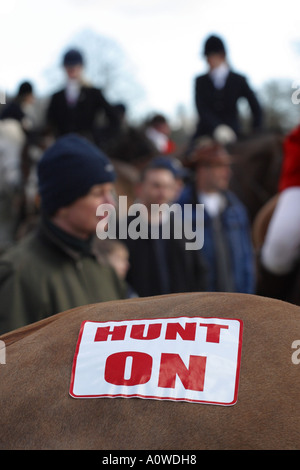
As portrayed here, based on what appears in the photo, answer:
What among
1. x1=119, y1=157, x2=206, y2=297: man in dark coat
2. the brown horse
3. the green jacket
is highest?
the brown horse

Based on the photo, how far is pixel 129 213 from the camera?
392 cm

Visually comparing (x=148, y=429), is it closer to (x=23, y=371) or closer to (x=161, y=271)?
(x=23, y=371)

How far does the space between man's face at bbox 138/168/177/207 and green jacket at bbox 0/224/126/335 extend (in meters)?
1.41

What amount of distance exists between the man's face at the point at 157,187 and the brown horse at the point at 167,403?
2.85m

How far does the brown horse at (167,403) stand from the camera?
0.95 meters

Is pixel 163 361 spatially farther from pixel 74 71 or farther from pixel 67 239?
pixel 74 71

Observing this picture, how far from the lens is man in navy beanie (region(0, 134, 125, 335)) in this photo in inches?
90.0

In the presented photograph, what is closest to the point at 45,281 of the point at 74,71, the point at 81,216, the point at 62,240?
the point at 62,240

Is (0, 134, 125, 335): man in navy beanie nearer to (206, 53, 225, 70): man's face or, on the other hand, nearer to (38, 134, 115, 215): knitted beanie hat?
(38, 134, 115, 215): knitted beanie hat

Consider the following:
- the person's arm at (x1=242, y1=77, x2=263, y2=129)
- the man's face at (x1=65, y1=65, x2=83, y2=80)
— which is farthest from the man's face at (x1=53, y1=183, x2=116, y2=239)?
the person's arm at (x1=242, y1=77, x2=263, y2=129)

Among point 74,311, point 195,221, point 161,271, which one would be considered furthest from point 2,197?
point 74,311

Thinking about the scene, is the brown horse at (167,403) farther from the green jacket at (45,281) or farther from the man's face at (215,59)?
the man's face at (215,59)

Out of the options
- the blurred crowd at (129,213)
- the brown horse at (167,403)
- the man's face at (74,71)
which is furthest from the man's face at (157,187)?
the man's face at (74,71)

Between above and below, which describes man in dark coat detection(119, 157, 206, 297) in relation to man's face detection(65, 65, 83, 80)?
below
